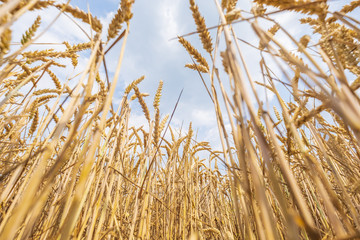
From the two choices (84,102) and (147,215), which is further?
(147,215)

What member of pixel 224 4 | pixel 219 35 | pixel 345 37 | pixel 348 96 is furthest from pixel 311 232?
pixel 345 37

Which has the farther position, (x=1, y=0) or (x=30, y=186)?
(x=1, y=0)

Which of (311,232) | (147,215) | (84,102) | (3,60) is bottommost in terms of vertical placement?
(311,232)

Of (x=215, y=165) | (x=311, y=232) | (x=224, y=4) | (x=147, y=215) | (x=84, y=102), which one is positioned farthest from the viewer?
(x=215, y=165)

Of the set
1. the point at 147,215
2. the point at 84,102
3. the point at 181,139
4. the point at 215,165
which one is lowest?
the point at 147,215

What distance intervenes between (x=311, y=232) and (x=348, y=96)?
0.98 ft

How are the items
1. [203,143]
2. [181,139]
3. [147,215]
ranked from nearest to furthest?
[147,215] < [181,139] < [203,143]

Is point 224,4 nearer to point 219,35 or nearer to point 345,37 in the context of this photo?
point 219,35

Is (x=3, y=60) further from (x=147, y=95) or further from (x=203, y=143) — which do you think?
(x=203, y=143)

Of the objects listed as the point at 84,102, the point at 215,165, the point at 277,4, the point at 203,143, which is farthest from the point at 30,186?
the point at 215,165

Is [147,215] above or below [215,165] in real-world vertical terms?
below

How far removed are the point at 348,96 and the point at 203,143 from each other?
186 cm

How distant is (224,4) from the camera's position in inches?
29.5

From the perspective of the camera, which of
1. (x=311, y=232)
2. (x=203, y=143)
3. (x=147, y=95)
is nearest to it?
(x=311, y=232)
